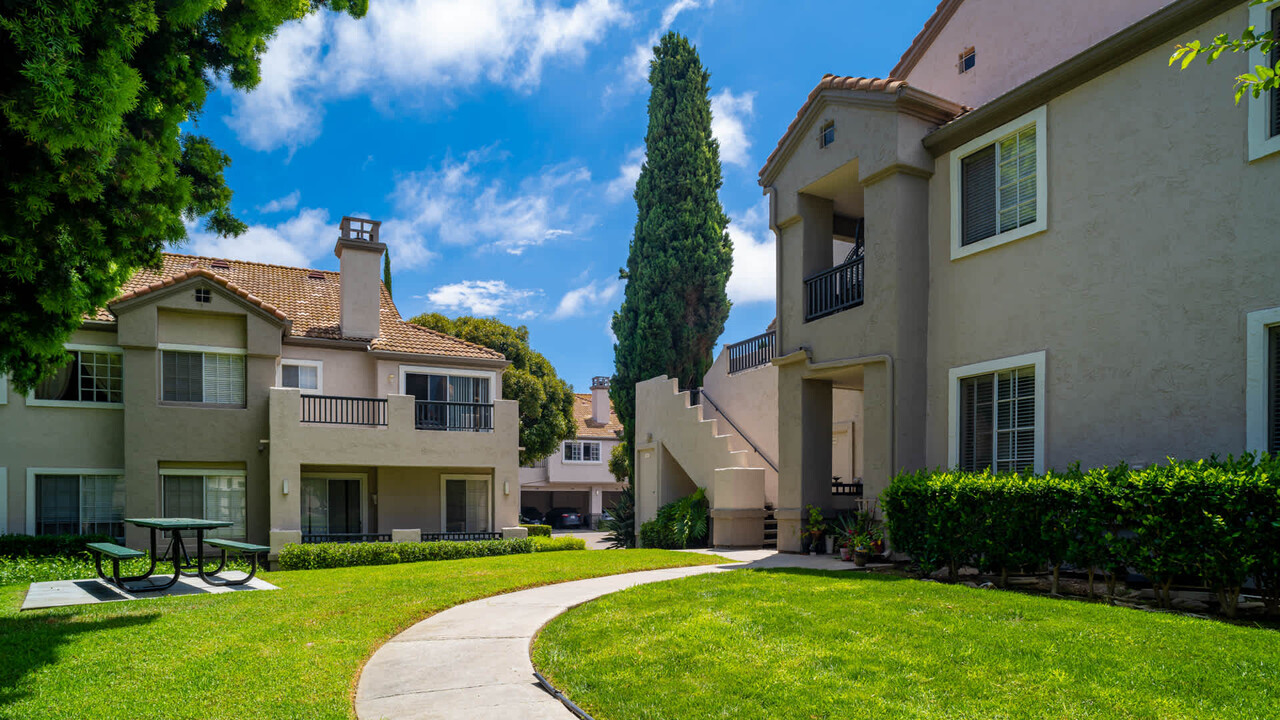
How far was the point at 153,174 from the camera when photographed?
671 cm

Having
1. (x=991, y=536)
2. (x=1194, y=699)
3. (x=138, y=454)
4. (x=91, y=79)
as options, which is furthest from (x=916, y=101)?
(x=138, y=454)

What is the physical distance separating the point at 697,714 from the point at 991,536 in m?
5.88

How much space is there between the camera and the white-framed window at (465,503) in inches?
956

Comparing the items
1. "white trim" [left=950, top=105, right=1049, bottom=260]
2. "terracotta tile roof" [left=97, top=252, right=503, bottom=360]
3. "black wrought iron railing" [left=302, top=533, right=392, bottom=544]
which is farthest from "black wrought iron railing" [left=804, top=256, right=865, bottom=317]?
"black wrought iron railing" [left=302, top=533, right=392, bottom=544]

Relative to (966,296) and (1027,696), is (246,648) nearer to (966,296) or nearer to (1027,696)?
(1027,696)

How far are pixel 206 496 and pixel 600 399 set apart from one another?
31610mm

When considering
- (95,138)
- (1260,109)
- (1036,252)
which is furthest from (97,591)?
(1260,109)

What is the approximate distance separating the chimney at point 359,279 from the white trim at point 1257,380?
20.5 m

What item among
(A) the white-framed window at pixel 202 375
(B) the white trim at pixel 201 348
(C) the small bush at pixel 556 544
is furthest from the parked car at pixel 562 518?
(B) the white trim at pixel 201 348

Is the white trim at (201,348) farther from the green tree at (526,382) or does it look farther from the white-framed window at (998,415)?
the white-framed window at (998,415)

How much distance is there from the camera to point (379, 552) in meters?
19.7

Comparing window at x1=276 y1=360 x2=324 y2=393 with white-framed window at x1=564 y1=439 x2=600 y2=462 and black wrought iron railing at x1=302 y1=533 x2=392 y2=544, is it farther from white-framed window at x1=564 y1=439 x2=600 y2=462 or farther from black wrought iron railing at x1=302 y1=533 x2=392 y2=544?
white-framed window at x1=564 y1=439 x2=600 y2=462

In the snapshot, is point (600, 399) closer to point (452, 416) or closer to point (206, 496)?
Result: point (452, 416)

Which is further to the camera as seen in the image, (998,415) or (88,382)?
(88,382)
